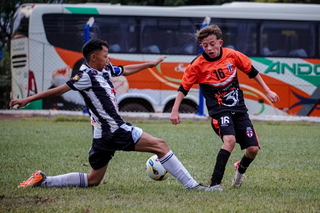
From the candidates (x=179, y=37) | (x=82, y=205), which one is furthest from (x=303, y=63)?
(x=82, y=205)

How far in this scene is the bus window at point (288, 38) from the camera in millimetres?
14695

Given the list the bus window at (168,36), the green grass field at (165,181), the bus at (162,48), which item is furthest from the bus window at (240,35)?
the green grass field at (165,181)

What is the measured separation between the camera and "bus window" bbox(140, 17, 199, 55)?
47.3 feet

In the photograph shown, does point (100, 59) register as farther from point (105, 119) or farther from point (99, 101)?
point (105, 119)

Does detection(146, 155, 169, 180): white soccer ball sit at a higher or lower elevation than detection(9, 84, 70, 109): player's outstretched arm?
lower

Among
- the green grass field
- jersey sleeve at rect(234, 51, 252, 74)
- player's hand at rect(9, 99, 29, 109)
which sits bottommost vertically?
the green grass field

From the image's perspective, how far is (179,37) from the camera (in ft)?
47.5

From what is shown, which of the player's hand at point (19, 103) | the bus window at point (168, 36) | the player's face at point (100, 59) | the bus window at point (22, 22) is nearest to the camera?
the player's hand at point (19, 103)

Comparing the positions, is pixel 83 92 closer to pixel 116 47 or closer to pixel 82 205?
pixel 82 205

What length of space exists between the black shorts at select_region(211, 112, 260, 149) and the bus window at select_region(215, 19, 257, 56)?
387 inches

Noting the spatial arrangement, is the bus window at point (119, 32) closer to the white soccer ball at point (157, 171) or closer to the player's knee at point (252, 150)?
the white soccer ball at point (157, 171)

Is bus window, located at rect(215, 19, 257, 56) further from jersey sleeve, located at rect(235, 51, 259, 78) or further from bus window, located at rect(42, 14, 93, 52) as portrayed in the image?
jersey sleeve, located at rect(235, 51, 259, 78)

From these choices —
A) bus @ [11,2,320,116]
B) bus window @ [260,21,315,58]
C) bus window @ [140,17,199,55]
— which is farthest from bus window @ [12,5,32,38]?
bus window @ [260,21,315,58]

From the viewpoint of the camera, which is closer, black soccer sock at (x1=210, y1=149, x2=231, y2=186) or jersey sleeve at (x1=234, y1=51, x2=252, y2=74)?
black soccer sock at (x1=210, y1=149, x2=231, y2=186)
